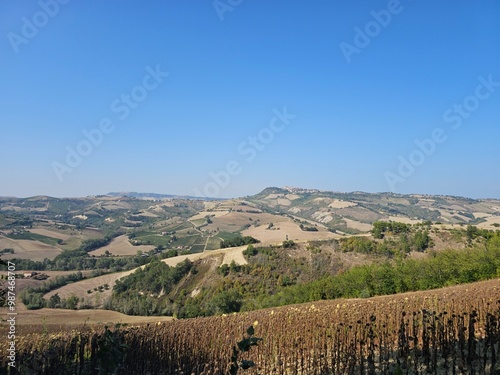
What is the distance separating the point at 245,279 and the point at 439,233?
2136 inches

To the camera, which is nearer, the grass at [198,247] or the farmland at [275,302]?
the farmland at [275,302]

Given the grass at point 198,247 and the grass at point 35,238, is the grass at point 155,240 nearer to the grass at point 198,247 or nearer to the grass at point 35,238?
the grass at point 198,247

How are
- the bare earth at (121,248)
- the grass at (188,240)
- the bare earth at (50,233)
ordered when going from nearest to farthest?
the bare earth at (121,248) → the grass at (188,240) → the bare earth at (50,233)

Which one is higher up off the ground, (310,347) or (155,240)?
(155,240)

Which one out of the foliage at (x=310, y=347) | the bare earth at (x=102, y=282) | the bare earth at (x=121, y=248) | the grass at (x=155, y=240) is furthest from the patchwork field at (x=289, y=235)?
the foliage at (x=310, y=347)

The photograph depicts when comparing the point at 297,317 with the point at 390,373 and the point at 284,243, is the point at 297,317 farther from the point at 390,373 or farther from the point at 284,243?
the point at 284,243

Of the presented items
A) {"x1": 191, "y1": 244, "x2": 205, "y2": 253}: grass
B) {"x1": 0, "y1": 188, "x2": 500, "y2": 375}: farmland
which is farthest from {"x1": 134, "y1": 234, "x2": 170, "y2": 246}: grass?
{"x1": 191, "y1": 244, "x2": 205, "y2": 253}: grass

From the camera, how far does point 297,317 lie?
17.6 metres

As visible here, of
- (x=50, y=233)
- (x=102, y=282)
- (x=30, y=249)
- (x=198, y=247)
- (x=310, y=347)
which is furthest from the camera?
(x=50, y=233)

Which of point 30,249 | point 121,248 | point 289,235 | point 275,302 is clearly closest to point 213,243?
point 289,235

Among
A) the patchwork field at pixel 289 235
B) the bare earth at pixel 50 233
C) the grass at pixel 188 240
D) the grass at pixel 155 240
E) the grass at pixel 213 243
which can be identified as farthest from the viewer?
the grass at pixel 155 240

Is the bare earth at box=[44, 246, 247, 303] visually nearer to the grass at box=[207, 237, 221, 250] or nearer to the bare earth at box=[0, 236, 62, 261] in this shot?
the bare earth at box=[0, 236, 62, 261]

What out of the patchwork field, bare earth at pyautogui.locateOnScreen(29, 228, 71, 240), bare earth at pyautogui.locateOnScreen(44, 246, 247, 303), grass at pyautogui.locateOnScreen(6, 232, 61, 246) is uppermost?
the patchwork field

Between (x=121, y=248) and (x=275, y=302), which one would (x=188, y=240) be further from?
(x=275, y=302)
